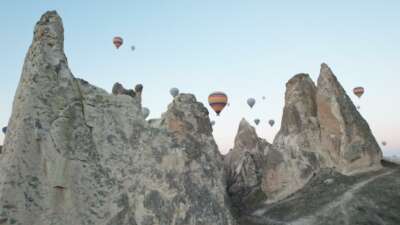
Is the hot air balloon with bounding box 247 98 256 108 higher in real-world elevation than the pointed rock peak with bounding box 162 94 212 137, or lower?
higher

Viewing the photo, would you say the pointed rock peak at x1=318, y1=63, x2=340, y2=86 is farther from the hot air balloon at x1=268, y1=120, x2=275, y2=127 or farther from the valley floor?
the hot air balloon at x1=268, y1=120, x2=275, y2=127

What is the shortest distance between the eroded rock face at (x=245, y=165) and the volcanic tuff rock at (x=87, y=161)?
717 centimetres

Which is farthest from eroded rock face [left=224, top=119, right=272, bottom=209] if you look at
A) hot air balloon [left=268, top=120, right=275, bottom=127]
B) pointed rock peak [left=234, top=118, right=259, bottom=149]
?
hot air balloon [left=268, top=120, right=275, bottom=127]

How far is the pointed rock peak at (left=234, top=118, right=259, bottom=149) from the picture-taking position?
21.3m

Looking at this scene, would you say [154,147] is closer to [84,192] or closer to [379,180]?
[84,192]

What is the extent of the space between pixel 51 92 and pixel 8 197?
2421 millimetres

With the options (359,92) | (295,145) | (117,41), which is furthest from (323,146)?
(117,41)

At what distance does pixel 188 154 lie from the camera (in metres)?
11.2

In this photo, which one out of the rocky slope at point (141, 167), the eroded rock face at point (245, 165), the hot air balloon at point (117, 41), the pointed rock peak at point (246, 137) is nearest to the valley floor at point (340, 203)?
the rocky slope at point (141, 167)

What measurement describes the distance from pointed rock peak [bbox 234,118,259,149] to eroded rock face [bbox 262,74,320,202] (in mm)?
1652

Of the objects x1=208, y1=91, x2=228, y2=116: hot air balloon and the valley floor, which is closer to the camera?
the valley floor

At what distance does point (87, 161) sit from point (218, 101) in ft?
50.8

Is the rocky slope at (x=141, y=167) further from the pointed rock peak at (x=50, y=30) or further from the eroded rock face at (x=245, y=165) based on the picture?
the eroded rock face at (x=245, y=165)

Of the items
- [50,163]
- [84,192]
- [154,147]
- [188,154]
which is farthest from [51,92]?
[188,154]
